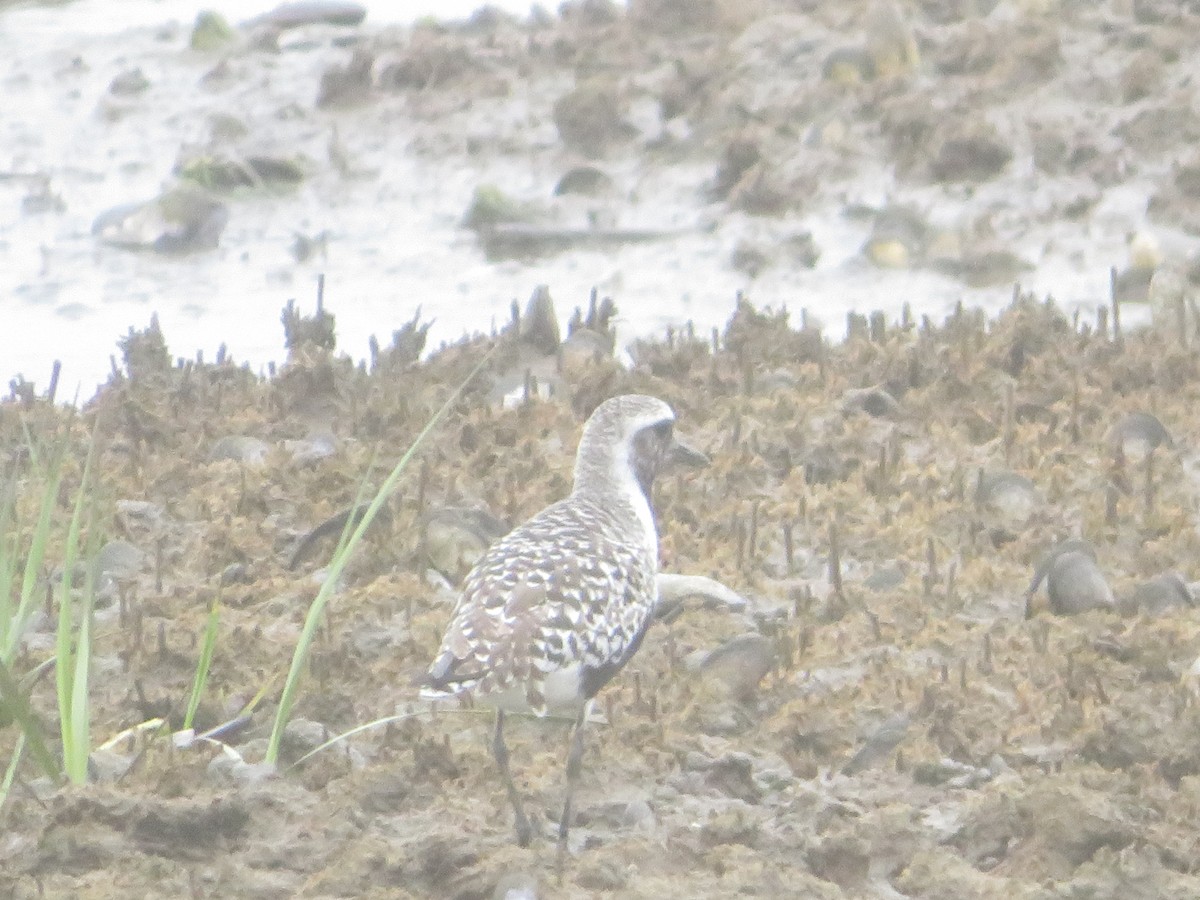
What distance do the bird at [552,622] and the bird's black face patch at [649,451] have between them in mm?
392

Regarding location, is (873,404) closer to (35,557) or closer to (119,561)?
(119,561)

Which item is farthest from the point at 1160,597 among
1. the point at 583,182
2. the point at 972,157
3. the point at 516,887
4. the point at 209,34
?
the point at 209,34

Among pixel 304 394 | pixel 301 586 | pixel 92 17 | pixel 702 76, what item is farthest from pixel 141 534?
pixel 92 17

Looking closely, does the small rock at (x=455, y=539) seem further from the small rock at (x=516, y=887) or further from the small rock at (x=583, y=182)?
the small rock at (x=583, y=182)

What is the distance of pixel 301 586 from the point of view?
22.6ft

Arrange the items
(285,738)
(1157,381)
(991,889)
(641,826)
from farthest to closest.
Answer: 1. (1157,381)
2. (285,738)
3. (641,826)
4. (991,889)

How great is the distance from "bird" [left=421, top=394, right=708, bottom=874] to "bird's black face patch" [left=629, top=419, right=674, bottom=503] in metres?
0.39

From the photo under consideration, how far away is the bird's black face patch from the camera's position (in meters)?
6.48

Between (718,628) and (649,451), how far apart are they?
21.3 inches

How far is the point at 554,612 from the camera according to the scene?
17.4ft

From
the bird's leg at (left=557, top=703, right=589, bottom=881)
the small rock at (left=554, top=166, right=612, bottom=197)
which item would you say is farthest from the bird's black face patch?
the small rock at (left=554, top=166, right=612, bottom=197)

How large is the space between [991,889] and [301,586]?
8.92ft

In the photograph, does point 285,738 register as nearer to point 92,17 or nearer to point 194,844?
point 194,844

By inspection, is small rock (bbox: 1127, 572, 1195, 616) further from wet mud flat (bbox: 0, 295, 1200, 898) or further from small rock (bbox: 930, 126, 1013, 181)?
small rock (bbox: 930, 126, 1013, 181)
